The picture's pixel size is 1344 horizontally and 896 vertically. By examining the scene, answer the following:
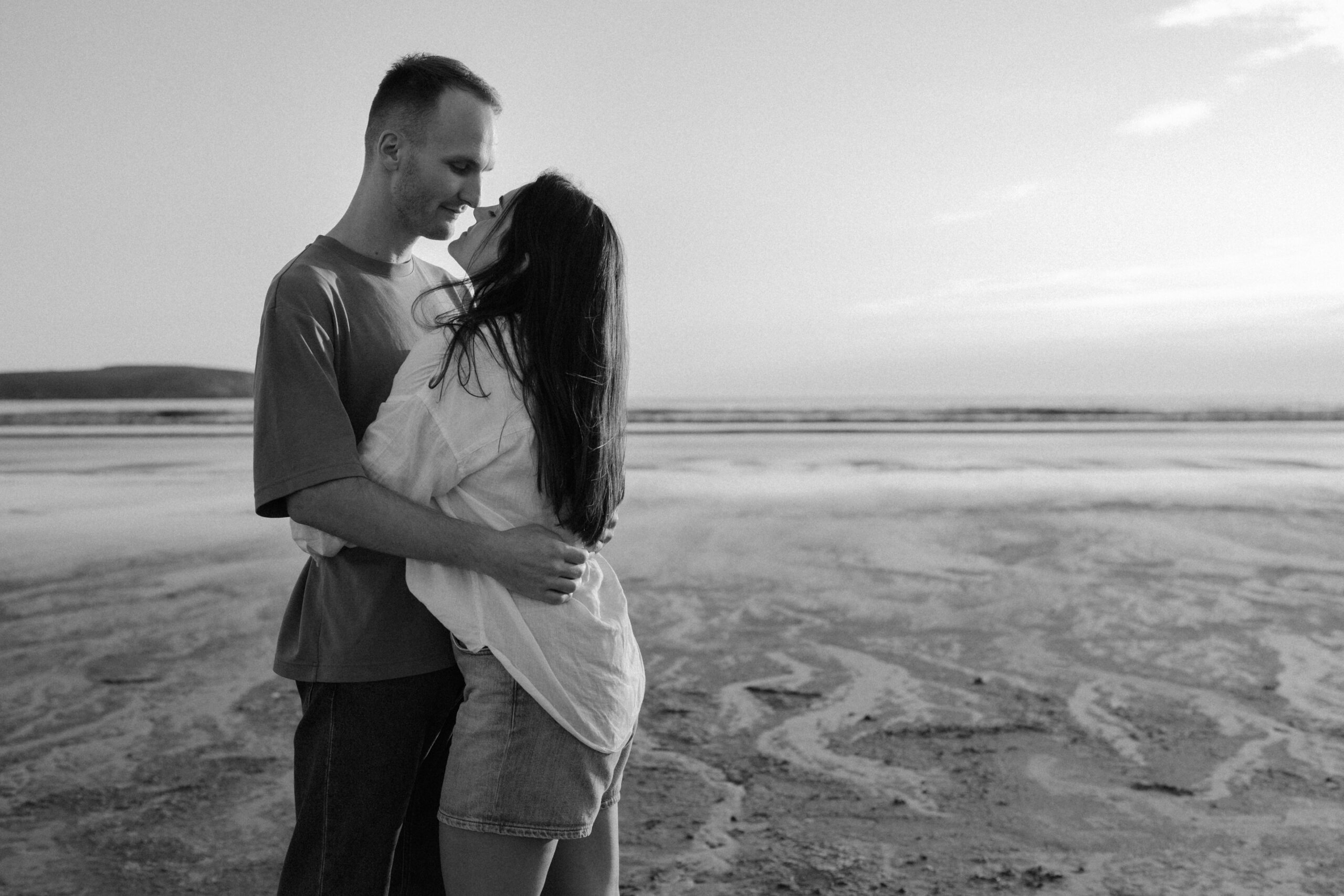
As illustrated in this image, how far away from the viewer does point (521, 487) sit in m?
1.78

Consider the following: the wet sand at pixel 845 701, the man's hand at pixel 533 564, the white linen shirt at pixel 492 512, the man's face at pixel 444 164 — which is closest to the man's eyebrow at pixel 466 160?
the man's face at pixel 444 164

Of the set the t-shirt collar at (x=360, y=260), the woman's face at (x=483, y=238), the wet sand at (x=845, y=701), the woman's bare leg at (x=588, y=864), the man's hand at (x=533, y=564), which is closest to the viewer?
A: the man's hand at (x=533, y=564)

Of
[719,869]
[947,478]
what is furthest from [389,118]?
[947,478]

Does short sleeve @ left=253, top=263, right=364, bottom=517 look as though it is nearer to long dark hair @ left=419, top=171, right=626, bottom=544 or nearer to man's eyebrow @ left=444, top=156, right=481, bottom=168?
long dark hair @ left=419, top=171, right=626, bottom=544

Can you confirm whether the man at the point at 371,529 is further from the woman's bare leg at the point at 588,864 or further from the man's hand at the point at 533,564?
the woman's bare leg at the point at 588,864

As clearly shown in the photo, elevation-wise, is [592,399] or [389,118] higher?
[389,118]

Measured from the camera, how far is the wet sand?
3.06m

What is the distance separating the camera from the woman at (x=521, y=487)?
1.70 m

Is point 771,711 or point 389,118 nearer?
point 389,118

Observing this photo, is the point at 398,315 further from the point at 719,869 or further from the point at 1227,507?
the point at 1227,507

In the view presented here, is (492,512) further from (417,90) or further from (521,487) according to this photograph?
(417,90)

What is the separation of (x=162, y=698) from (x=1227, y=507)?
342 inches

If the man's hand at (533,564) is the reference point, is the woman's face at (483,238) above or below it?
above

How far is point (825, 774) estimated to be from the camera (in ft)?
11.8
